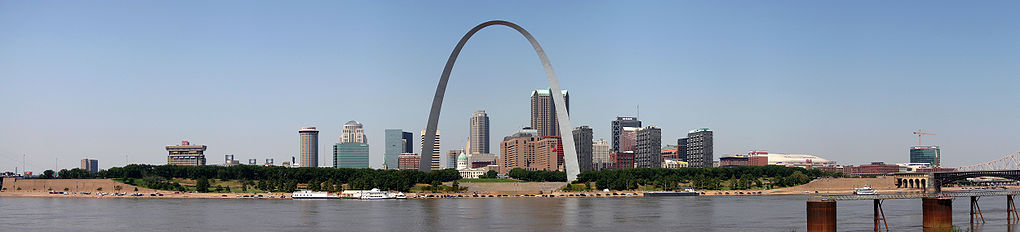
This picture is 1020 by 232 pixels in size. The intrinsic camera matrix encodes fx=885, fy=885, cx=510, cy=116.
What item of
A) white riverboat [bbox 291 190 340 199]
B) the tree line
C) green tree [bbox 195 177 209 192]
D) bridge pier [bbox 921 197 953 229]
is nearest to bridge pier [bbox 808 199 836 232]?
bridge pier [bbox 921 197 953 229]

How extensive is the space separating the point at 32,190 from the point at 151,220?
8266cm

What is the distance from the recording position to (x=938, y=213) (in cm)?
5178

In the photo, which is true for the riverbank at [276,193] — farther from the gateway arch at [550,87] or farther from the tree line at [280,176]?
the gateway arch at [550,87]

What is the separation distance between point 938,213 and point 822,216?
9760 millimetres

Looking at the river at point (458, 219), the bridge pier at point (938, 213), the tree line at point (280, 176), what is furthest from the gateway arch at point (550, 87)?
the bridge pier at point (938, 213)

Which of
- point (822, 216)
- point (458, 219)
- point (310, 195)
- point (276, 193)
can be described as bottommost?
point (276, 193)

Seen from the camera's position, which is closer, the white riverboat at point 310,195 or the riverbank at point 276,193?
the white riverboat at point 310,195

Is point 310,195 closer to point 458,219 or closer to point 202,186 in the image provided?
point 202,186

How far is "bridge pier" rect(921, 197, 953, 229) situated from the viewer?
51531mm

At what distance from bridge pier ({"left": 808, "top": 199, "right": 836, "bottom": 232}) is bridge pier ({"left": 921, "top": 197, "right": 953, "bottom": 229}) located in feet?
28.9

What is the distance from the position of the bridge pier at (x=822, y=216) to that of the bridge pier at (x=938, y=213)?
28.9 feet

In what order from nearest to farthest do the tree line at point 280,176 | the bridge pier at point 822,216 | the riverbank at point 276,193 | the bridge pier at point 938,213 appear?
1. the bridge pier at point 822,216
2. the bridge pier at point 938,213
3. the riverbank at point 276,193
4. the tree line at point 280,176

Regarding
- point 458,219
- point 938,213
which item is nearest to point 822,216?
point 938,213

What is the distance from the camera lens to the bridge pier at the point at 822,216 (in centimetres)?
4691
